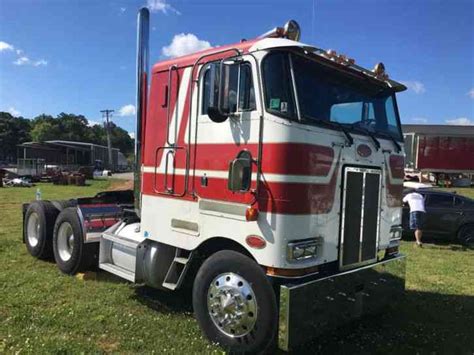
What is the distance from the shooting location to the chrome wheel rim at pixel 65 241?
7.39 meters

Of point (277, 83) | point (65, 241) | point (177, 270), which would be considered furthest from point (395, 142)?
point (65, 241)

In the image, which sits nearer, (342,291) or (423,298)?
(342,291)

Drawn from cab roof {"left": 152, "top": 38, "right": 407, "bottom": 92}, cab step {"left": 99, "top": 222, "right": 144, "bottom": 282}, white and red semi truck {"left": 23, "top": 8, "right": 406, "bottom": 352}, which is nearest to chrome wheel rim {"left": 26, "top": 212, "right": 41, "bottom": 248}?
Answer: cab step {"left": 99, "top": 222, "right": 144, "bottom": 282}

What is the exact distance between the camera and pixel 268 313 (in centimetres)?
412

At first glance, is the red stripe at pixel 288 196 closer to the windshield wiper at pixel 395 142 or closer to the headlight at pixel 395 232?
the windshield wiper at pixel 395 142

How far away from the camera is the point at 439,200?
12781mm

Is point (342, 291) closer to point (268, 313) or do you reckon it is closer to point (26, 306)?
point (268, 313)

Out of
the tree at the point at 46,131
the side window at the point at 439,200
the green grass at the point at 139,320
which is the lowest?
the green grass at the point at 139,320

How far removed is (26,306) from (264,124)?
151 inches

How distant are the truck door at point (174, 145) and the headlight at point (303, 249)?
151 cm

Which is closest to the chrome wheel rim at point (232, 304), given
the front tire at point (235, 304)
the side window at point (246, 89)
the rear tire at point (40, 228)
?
the front tire at point (235, 304)

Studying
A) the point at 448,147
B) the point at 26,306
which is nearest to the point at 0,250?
the point at 26,306

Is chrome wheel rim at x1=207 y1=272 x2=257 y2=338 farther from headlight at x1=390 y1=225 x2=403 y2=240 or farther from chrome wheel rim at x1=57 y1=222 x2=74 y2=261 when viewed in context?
chrome wheel rim at x1=57 y1=222 x2=74 y2=261

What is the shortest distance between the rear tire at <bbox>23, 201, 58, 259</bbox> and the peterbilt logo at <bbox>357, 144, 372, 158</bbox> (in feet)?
18.7
